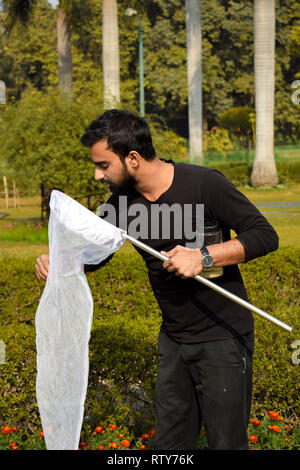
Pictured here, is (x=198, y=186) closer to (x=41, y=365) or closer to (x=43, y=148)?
(x=41, y=365)

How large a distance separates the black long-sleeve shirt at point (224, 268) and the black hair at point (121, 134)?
177 millimetres

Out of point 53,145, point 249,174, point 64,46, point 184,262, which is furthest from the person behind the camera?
point 64,46

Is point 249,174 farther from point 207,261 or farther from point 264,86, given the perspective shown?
point 207,261

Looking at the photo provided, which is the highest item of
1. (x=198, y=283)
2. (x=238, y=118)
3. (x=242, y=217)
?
(x=238, y=118)

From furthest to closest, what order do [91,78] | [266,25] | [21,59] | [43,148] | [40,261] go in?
[21,59] → [91,78] → [266,25] → [43,148] → [40,261]

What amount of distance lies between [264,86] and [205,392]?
17.0 meters

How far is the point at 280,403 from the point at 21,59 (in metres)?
40.4

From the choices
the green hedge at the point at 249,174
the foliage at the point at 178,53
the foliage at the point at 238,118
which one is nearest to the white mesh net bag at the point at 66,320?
the green hedge at the point at 249,174

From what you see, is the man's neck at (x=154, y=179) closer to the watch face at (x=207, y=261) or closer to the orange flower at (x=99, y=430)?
the watch face at (x=207, y=261)

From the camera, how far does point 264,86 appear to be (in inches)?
733

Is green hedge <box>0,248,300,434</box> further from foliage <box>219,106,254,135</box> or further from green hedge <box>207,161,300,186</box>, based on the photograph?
foliage <box>219,106,254,135</box>

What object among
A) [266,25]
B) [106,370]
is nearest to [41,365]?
[106,370]

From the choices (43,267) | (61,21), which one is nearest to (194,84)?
(61,21)

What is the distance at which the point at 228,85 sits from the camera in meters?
39.4
